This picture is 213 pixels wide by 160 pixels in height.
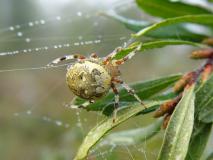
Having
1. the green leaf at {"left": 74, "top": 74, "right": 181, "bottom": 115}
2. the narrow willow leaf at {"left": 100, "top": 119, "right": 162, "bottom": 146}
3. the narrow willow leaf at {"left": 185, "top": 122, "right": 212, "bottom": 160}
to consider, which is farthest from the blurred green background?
the narrow willow leaf at {"left": 185, "top": 122, "right": 212, "bottom": 160}

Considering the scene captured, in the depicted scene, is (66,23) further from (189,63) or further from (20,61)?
(189,63)

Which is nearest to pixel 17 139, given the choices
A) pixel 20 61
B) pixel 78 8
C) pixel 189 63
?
pixel 189 63

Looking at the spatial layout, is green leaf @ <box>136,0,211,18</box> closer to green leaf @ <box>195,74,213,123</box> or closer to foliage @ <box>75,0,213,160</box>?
foliage @ <box>75,0,213,160</box>

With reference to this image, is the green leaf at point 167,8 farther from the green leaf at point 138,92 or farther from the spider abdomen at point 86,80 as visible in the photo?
the spider abdomen at point 86,80

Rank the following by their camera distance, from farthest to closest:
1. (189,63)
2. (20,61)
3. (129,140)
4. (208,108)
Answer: (20,61), (189,63), (129,140), (208,108)

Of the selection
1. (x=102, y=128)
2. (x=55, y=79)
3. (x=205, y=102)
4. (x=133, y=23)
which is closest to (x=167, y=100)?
(x=205, y=102)

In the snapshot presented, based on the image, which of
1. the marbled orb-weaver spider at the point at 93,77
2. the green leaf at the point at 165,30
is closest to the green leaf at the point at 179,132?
the marbled orb-weaver spider at the point at 93,77

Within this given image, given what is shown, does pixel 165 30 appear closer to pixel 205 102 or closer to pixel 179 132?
pixel 205 102
